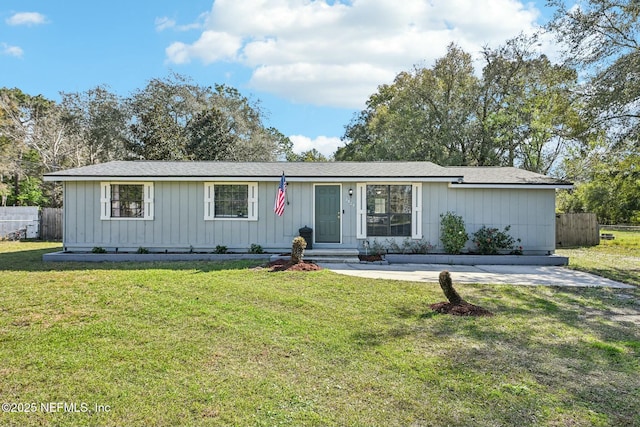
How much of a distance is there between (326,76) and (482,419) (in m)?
20.9

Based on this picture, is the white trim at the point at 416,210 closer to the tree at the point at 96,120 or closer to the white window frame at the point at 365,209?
the white window frame at the point at 365,209

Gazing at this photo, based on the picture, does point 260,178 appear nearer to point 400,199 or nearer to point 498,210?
point 400,199

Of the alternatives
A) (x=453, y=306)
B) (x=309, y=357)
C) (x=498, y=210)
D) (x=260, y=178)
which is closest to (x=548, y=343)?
(x=453, y=306)

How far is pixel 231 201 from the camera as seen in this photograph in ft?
38.9

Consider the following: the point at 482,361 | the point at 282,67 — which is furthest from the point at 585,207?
the point at 482,361

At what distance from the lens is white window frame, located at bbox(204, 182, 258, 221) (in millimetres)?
11734

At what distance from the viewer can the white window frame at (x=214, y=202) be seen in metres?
11.7

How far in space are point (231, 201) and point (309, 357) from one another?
840cm

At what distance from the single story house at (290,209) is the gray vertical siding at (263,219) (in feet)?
0.10

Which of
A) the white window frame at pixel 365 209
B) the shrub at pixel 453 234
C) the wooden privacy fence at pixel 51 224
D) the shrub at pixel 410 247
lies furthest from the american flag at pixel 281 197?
the wooden privacy fence at pixel 51 224

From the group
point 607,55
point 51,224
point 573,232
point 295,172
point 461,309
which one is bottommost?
point 461,309

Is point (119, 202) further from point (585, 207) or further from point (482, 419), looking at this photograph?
point (585, 207)

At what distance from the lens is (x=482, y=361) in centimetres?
411

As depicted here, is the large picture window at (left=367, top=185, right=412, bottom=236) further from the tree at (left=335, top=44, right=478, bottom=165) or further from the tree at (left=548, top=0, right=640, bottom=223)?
the tree at (left=335, top=44, right=478, bottom=165)
